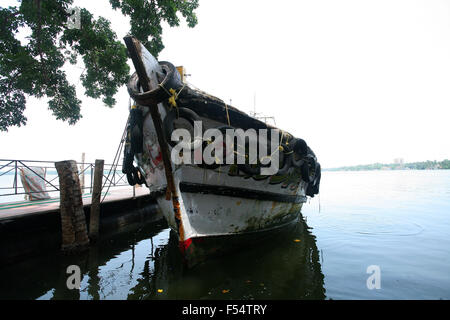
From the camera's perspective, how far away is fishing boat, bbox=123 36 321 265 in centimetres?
381

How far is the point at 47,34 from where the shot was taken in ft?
29.4

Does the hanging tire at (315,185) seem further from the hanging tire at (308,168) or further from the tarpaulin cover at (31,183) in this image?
the tarpaulin cover at (31,183)

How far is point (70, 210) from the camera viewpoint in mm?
5219

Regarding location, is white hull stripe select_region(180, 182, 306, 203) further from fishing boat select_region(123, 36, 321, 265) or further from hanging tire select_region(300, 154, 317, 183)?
hanging tire select_region(300, 154, 317, 183)

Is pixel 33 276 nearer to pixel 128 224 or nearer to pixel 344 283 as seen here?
pixel 128 224

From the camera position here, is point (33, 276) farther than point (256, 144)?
No

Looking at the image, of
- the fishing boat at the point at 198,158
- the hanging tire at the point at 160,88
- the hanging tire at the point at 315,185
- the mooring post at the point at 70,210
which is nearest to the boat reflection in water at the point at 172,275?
the mooring post at the point at 70,210

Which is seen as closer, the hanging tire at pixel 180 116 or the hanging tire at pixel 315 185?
the hanging tire at pixel 180 116

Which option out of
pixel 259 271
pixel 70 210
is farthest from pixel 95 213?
pixel 259 271

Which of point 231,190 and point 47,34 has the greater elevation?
point 47,34

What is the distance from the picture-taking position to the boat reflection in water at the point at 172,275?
3631 millimetres

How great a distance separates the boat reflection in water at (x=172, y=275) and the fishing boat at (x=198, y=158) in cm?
48

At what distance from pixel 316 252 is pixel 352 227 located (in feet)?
12.0
